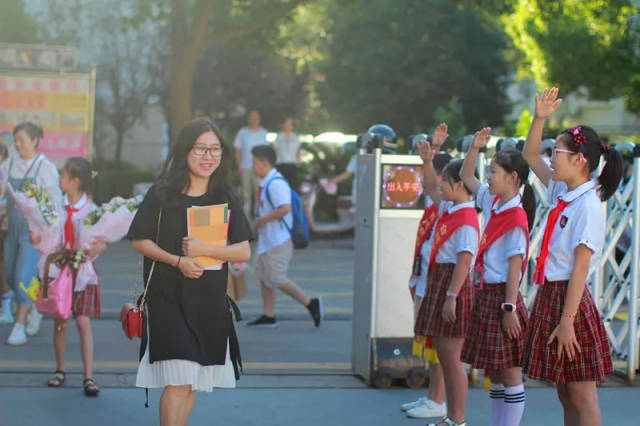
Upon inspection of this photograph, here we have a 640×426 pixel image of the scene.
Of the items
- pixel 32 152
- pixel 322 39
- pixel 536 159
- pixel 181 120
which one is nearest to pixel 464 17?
pixel 322 39

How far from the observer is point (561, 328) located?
4.24m

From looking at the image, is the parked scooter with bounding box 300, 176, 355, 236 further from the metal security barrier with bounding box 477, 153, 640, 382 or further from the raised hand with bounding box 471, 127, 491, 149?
the raised hand with bounding box 471, 127, 491, 149

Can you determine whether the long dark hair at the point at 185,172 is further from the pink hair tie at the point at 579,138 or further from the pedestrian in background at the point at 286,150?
the pedestrian in background at the point at 286,150

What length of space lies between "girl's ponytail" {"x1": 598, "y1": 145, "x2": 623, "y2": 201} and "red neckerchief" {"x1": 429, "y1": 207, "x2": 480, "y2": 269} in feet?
3.54

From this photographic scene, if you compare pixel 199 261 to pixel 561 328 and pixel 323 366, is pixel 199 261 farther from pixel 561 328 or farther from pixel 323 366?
pixel 323 366

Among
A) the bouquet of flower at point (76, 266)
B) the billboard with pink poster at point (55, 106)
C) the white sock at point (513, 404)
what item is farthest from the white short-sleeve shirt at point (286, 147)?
the white sock at point (513, 404)

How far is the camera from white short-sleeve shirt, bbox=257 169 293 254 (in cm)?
880

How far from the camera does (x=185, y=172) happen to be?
4.56 metres

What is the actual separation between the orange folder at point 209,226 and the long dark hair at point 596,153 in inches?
62.2

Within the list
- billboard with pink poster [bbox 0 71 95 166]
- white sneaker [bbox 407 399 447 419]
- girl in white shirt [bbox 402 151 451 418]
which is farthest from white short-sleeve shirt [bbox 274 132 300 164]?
white sneaker [bbox 407 399 447 419]

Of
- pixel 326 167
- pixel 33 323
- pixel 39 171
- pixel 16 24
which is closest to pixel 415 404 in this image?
pixel 33 323

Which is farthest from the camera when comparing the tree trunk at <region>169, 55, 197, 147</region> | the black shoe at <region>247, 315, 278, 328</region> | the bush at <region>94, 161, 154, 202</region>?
the bush at <region>94, 161, 154, 202</region>

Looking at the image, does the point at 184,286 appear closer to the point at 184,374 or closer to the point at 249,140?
the point at 184,374

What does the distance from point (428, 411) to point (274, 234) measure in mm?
3273
